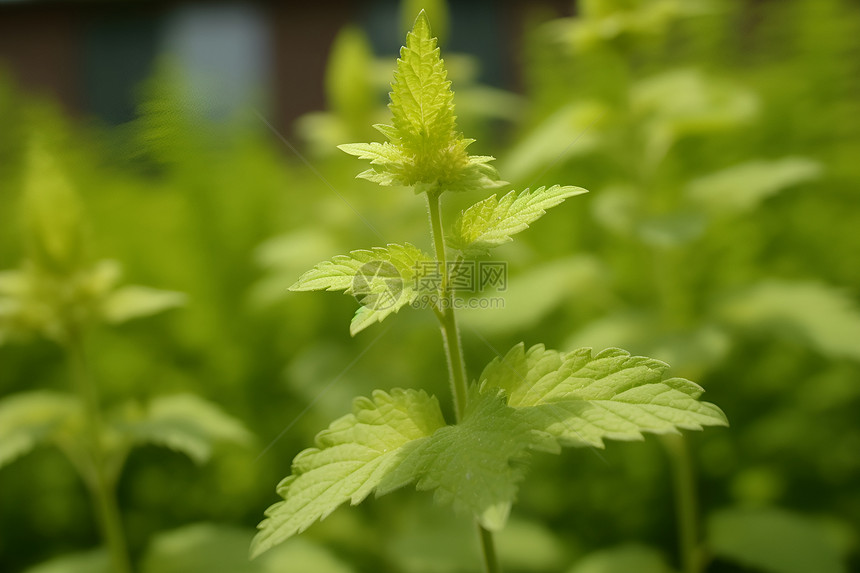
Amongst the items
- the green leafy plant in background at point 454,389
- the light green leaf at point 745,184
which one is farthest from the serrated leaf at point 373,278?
the light green leaf at point 745,184

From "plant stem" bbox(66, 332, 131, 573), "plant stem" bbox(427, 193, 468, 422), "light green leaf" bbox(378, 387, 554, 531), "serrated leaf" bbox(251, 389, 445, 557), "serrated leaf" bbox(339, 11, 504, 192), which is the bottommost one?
"plant stem" bbox(66, 332, 131, 573)

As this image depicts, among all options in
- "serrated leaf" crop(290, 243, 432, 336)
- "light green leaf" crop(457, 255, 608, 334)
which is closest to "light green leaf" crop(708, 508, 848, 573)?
"light green leaf" crop(457, 255, 608, 334)

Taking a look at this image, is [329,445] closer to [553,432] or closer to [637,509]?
[553,432]

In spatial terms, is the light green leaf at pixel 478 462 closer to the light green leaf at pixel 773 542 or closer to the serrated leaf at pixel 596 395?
the serrated leaf at pixel 596 395

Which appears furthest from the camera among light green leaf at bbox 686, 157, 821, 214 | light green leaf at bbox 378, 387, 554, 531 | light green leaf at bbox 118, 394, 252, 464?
light green leaf at bbox 686, 157, 821, 214

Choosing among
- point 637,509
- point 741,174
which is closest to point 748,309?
point 741,174

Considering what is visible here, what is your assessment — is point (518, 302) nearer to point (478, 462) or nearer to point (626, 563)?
point (626, 563)

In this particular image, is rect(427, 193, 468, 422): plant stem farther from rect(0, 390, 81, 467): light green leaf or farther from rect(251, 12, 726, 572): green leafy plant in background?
rect(0, 390, 81, 467): light green leaf
